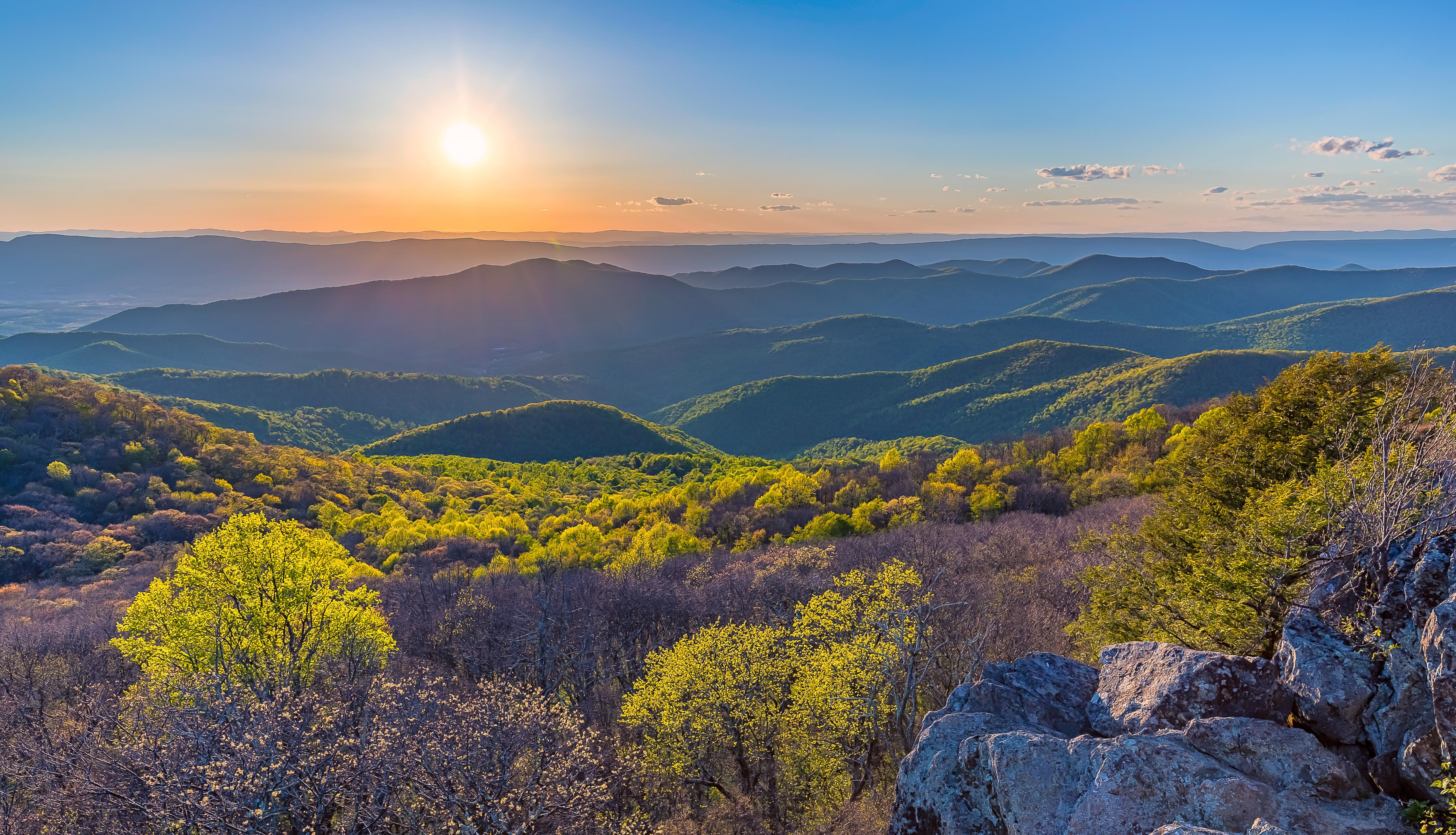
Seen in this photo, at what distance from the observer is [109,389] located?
10050cm

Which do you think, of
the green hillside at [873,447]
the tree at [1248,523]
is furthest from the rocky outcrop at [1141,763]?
the green hillside at [873,447]

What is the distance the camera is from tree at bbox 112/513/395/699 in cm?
2694

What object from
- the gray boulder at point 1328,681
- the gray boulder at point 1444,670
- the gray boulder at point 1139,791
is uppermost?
the gray boulder at point 1444,670

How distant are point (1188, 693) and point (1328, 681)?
2.25 meters

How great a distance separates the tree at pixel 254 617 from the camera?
26938mm

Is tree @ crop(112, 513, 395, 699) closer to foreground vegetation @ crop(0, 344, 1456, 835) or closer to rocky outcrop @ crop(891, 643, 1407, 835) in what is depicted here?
foreground vegetation @ crop(0, 344, 1456, 835)

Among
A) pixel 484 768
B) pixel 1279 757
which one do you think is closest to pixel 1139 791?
pixel 1279 757

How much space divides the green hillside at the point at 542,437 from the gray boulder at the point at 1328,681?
15758cm

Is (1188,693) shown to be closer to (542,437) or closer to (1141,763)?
(1141,763)

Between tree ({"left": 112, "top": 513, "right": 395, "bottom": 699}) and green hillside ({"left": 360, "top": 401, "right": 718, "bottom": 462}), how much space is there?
13383 cm

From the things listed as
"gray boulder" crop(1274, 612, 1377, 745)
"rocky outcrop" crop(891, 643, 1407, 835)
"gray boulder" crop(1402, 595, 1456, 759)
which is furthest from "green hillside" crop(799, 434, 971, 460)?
"gray boulder" crop(1402, 595, 1456, 759)

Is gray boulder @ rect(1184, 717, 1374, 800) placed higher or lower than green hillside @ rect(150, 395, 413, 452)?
higher

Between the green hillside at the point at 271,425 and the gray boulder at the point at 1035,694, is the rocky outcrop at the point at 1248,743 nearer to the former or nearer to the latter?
the gray boulder at the point at 1035,694

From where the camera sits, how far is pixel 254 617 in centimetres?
2872
